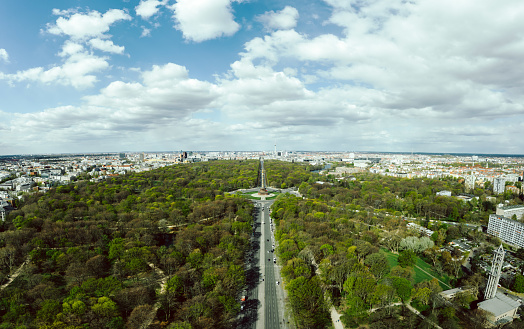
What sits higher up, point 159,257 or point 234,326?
point 159,257

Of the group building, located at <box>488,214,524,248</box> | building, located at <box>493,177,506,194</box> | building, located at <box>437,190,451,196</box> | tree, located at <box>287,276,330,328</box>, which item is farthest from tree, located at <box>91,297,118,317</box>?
building, located at <box>493,177,506,194</box>

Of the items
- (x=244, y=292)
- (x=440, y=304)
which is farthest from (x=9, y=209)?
(x=440, y=304)

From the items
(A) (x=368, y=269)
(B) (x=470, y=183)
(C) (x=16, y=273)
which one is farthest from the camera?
(B) (x=470, y=183)

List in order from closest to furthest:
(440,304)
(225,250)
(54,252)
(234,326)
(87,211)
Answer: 1. (234,326)
2. (440,304)
3. (54,252)
4. (225,250)
5. (87,211)

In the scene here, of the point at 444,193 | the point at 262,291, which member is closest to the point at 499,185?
the point at 444,193

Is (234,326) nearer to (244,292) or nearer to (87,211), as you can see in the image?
(244,292)

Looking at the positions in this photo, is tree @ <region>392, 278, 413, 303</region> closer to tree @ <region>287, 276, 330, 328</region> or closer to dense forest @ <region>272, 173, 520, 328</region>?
dense forest @ <region>272, 173, 520, 328</region>

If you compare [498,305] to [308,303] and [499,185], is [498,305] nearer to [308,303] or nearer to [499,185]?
[308,303]
